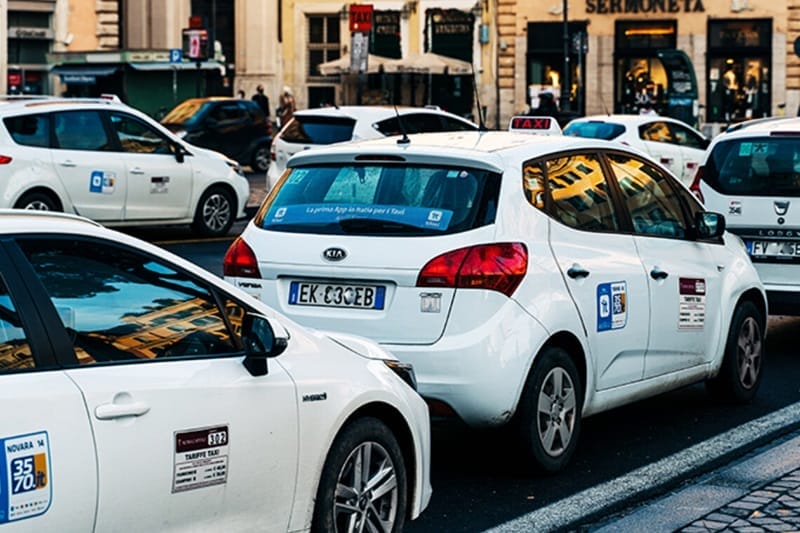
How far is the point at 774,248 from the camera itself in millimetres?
11953

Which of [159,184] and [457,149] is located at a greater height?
[457,149]

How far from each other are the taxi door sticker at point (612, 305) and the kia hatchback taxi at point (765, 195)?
368cm

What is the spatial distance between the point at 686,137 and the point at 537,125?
17138 mm

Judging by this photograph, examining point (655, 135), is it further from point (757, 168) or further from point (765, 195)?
point (765, 195)

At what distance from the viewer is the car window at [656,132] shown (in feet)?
90.0

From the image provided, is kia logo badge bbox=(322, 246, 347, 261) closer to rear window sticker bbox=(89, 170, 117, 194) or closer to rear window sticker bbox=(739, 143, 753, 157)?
rear window sticker bbox=(739, 143, 753, 157)

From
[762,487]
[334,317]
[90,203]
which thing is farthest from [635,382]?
[90,203]

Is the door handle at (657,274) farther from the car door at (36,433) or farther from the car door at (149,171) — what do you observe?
the car door at (149,171)

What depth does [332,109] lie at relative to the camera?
2398cm

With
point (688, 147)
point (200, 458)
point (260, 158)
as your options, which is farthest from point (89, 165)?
point (260, 158)

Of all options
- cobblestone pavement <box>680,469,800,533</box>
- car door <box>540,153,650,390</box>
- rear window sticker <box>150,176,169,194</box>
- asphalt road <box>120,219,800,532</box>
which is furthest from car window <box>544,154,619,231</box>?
rear window sticker <box>150,176,169,194</box>

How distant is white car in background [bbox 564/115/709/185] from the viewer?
89.4ft

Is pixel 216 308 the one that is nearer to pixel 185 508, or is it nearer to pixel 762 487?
pixel 185 508

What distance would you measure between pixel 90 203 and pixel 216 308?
13596 millimetres
